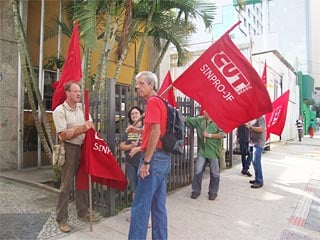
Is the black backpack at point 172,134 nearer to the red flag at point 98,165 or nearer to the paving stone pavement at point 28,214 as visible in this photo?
the red flag at point 98,165

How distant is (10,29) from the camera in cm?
726

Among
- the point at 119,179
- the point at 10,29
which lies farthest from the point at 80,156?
the point at 10,29

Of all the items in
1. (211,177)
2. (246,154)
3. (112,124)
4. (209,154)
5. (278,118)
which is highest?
(278,118)

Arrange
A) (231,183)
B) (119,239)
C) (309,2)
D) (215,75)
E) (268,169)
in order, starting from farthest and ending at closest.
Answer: (309,2), (268,169), (231,183), (215,75), (119,239)

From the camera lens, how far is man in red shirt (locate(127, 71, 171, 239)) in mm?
3160

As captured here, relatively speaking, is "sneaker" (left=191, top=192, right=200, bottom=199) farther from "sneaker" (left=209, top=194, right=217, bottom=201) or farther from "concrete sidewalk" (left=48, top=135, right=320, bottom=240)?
"sneaker" (left=209, top=194, right=217, bottom=201)

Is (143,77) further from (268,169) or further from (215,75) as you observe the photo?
(268,169)

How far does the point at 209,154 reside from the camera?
19.2 feet

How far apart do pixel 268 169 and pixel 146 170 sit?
6664 mm

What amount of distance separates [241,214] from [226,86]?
1983mm

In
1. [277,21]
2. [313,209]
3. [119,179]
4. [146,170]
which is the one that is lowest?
[313,209]

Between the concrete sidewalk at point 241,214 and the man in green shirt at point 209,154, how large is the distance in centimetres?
20

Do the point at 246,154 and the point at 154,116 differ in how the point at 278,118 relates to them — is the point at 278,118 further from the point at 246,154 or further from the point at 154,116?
the point at 154,116

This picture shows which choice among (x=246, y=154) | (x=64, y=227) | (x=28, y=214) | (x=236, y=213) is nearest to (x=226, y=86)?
(x=236, y=213)
